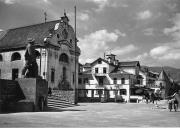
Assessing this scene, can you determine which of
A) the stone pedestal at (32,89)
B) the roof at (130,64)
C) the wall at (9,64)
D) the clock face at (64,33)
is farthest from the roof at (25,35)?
the roof at (130,64)

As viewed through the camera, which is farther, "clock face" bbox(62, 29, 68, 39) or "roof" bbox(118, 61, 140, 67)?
"roof" bbox(118, 61, 140, 67)

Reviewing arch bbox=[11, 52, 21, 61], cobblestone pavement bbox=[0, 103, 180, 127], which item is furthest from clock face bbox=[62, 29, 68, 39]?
cobblestone pavement bbox=[0, 103, 180, 127]

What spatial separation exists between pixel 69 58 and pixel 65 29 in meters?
5.14

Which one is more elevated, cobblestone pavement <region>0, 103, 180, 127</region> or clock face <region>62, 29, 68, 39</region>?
clock face <region>62, 29, 68, 39</region>

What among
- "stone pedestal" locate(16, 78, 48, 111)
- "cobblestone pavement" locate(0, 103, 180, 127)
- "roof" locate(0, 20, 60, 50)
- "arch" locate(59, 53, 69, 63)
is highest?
"roof" locate(0, 20, 60, 50)

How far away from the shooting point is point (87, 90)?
62.5 m

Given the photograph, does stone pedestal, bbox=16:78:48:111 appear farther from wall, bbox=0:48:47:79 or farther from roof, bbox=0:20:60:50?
wall, bbox=0:48:47:79

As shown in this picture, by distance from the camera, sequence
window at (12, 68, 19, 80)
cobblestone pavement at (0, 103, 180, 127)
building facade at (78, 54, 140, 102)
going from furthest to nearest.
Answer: building facade at (78, 54, 140, 102) → window at (12, 68, 19, 80) → cobblestone pavement at (0, 103, 180, 127)

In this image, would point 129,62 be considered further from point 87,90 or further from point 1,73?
A: point 1,73

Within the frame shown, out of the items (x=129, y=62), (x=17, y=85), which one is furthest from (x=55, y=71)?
(x=129, y=62)

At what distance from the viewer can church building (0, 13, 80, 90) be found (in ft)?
141

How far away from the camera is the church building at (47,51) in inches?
1688

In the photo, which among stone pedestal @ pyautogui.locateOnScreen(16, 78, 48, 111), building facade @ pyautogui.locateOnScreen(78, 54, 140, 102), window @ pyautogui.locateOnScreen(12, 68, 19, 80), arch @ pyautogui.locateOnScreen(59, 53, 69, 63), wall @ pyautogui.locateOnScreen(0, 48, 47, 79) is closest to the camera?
stone pedestal @ pyautogui.locateOnScreen(16, 78, 48, 111)

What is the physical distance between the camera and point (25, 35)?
152ft
